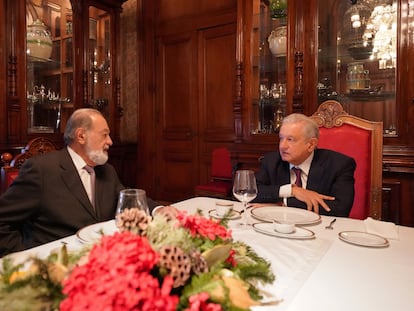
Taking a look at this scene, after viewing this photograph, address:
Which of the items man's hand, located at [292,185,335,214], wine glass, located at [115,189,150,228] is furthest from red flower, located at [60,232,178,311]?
man's hand, located at [292,185,335,214]

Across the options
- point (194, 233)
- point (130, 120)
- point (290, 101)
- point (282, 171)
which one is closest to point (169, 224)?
point (194, 233)

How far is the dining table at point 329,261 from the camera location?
667mm

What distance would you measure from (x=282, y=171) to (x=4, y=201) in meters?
1.44

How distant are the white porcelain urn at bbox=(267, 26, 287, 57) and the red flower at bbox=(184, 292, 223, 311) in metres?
2.92

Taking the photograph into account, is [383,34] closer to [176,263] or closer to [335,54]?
[335,54]

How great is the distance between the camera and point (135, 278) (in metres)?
0.39

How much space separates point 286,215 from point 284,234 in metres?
0.27

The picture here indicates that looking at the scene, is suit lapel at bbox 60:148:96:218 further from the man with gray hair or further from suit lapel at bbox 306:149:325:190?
suit lapel at bbox 306:149:325:190

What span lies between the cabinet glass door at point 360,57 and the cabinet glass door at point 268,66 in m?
0.37

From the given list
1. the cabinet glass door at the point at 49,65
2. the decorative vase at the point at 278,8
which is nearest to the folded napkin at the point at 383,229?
the decorative vase at the point at 278,8

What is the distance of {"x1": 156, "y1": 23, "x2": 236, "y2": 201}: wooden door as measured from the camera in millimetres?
3615

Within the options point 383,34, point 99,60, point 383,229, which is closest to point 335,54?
point 383,34

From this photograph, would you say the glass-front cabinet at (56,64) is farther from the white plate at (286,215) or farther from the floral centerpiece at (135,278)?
the floral centerpiece at (135,278)

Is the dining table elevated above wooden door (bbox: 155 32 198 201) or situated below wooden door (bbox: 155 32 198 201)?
below
